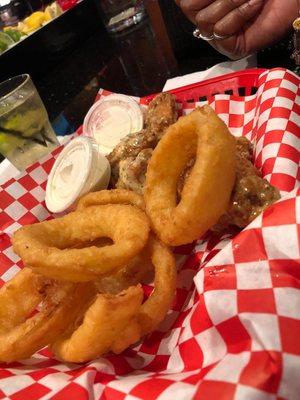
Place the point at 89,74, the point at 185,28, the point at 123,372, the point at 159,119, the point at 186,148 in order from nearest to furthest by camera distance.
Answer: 1. the point at 123,372
2. the point at 186,148
3. the point at 159,119
4. the point at 185,28
5. the point at 89,74

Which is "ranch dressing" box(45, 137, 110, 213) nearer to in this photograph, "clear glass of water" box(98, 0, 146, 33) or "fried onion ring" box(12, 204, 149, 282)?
"fried onion ring" box(12, 204, 149, 282)

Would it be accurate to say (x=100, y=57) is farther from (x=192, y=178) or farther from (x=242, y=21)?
(x=192, y=178)

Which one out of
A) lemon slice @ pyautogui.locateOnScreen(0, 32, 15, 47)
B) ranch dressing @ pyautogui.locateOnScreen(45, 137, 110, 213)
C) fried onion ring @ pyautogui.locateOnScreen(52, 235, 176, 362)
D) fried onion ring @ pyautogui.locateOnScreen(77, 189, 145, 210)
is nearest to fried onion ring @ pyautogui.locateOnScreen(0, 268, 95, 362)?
fried onion ring @ pyautogui.locateOnScreen(52, 235, 176, 362)

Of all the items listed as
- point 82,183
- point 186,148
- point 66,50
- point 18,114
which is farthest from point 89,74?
Result: point 186,148

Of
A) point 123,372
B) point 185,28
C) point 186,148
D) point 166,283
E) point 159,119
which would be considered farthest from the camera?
point 185,28

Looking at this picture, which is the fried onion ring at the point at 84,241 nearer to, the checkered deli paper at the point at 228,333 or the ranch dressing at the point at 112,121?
the checkered deli paper at the point at 228,333

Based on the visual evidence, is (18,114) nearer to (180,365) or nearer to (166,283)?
(166,283)

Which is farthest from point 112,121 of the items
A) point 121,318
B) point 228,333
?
point 228,333
